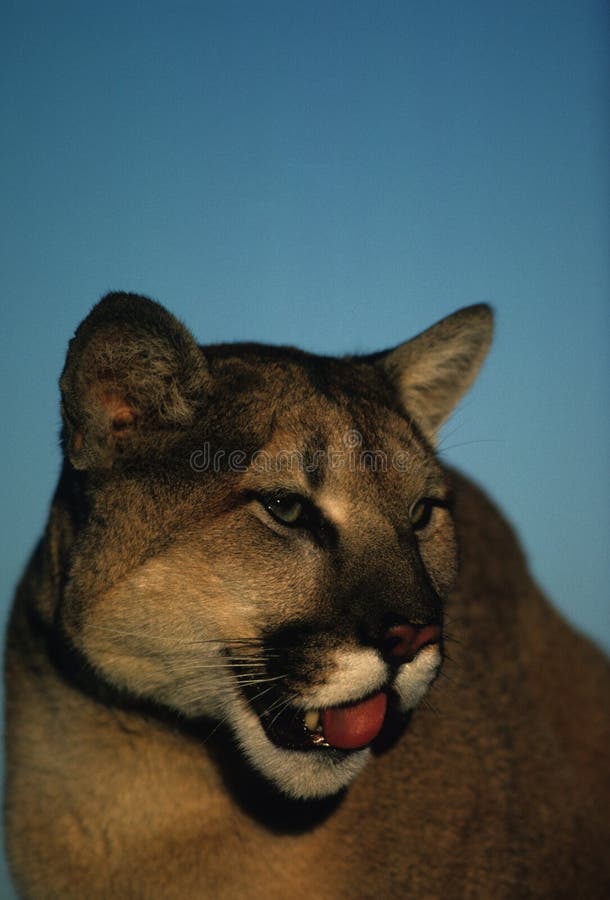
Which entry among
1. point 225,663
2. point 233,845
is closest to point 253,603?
point 225,663

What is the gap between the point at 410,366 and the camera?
450 cm

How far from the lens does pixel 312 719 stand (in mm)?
3260

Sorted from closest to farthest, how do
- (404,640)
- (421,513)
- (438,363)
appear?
(404,640) < (421,513) < (438,363)

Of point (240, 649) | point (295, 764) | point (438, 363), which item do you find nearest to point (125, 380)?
point (240, 649)

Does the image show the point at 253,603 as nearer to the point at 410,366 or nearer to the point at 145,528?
the point at 145,528

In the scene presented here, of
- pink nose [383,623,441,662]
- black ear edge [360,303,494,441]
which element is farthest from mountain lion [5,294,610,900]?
black ear edge [360,303,494,441]

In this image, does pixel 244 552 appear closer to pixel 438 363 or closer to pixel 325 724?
pixel 325 724

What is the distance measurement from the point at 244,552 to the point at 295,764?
28.2 inches

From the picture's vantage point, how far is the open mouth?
10.6 feet

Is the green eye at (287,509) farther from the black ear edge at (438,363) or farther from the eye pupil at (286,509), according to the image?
the black ear edge at (438,363)

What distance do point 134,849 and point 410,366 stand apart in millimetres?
2265

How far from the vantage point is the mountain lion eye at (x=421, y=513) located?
12.7 ft

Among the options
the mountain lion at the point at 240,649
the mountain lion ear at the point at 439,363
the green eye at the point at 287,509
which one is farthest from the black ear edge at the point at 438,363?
the green eye at the point at 287,509

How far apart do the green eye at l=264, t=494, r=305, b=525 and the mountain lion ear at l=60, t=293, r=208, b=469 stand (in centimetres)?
47
